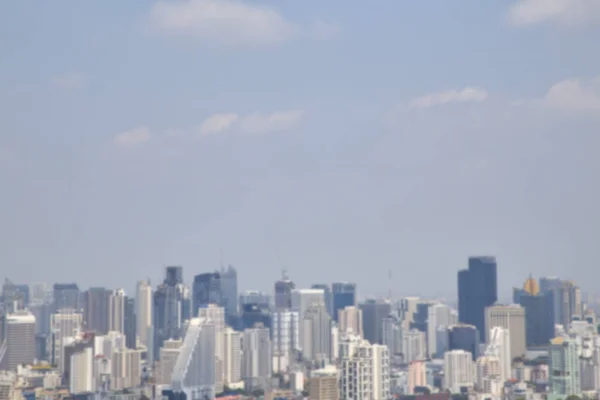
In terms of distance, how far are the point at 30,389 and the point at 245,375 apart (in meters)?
2.66

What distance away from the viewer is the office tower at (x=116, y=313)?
17.0m

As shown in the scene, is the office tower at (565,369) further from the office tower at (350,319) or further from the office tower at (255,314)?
the office tower at (255,314)

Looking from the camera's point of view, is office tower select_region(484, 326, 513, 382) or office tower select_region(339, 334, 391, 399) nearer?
office tower select_region(339, 334, 391, 399)

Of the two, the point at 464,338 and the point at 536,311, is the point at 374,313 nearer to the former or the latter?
the point at 464,338

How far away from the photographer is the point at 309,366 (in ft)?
47.0

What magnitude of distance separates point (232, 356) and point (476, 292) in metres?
5.50

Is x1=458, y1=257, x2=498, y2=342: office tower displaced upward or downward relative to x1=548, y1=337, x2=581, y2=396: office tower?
upward

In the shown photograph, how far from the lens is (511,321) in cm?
1702

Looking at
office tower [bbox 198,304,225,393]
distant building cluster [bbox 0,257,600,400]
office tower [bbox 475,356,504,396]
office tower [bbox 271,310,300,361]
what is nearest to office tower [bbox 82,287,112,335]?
distant building cluster [bbox 0,257,600,400]

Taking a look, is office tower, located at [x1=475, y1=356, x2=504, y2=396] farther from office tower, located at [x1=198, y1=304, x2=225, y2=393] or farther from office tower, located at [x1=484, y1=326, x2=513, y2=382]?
office tower, located at [x1=198, y1=304, x2=225, y2=393]

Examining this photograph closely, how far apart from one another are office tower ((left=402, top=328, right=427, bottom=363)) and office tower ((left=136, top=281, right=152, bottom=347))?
349 centimetres

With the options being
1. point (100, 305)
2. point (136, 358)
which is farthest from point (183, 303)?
point (136, 358)

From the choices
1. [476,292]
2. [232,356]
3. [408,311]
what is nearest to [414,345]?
[408,311]

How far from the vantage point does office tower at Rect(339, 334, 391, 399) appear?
11.5m
